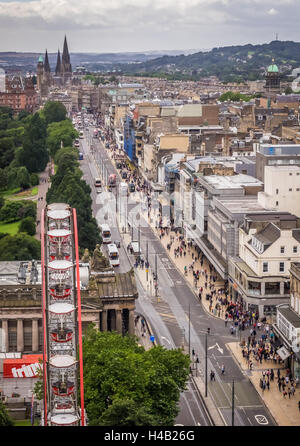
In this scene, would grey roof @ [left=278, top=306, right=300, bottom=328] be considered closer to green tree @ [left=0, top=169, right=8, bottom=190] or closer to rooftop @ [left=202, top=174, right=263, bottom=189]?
rooftop @ [left=202, top=174, right=263, bottom=189]

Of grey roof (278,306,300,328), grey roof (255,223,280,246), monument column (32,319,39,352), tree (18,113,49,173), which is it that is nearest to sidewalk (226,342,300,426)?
grey roof (278,306,300,328)

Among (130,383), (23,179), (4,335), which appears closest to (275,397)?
(130,383)

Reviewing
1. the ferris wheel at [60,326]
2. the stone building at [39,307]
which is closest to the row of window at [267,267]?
the stone building at [39,307]

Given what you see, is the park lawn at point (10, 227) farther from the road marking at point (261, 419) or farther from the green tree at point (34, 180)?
the road marking at point (261, 419)

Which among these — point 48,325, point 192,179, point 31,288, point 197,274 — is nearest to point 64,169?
point 192,179
